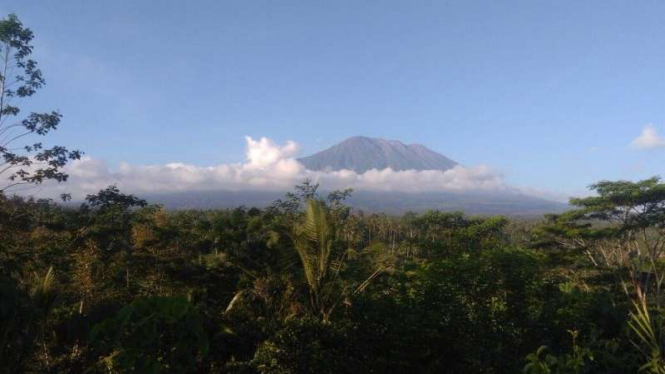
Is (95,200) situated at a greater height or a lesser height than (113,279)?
greater

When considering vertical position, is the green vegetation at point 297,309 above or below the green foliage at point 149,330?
below

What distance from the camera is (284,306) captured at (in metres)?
6.62

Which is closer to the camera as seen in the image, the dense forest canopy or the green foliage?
the green foliage

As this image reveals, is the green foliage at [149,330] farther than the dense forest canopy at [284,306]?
No

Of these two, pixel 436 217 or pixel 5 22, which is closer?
pixel 5 22

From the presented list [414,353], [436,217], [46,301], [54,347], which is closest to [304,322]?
[414,353]

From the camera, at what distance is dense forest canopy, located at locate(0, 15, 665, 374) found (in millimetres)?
3350

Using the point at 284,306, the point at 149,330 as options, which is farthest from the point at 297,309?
the point at 149,330

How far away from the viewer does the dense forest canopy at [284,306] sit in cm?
335

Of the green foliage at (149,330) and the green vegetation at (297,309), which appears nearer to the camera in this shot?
the green foliage at (149,330)

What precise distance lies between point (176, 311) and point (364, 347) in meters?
3.04

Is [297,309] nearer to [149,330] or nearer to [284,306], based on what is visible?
[284,306]

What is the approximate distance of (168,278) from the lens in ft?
27.3

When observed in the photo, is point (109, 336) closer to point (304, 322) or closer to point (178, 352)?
point (178, 352)
